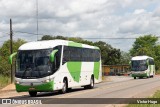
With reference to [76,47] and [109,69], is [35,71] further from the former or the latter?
[109,69]

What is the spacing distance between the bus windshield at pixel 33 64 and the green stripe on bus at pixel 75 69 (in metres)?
2.89

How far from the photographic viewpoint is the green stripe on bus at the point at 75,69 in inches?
1077

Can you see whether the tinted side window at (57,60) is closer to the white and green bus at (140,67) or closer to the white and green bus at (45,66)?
the white and green bus at (45,66)

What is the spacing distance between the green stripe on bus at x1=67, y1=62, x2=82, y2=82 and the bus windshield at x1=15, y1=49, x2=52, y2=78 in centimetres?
289

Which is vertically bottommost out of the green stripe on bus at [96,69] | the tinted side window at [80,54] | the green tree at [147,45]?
the green stripe on bus at [96,69]

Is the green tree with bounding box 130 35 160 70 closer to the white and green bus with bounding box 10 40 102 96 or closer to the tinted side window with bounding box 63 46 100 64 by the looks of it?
the tinted side window with bounding box 63 46 100 64

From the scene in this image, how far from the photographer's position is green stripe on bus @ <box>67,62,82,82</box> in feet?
89.7

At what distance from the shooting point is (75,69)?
28547mm

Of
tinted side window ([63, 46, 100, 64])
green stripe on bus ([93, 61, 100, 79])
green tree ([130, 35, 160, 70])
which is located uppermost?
green tree ([130, 35, 160, 70])

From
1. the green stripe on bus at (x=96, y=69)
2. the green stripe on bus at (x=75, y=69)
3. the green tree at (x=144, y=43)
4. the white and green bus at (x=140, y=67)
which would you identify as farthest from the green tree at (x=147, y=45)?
the green stripe on bus at (x=75, y=69)

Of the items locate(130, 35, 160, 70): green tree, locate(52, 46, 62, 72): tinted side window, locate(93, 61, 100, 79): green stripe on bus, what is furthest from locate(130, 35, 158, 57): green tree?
locate(52, 46, 62, 72): tinted side window

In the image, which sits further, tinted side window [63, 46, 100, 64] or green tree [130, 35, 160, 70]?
green tree [130, 35, 160, 70]

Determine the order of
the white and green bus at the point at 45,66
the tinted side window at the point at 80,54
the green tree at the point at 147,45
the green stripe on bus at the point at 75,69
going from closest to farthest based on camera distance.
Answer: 1. the white and green bus at the point at 45,66
2. the tinted side window at the point at 80,54
3. the green stripe on bus at the point at 75,69
4. the green tree at the point at 147,45

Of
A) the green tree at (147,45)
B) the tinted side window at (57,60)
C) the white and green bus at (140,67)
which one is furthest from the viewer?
the green tree at (147,45)
